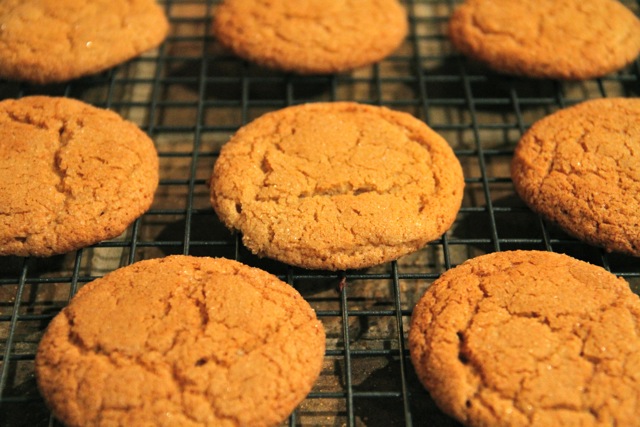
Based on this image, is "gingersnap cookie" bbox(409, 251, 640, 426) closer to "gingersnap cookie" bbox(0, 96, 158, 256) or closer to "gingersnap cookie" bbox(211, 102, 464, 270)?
"gingersnap cookie" bbox(211, 102, 464, 270)

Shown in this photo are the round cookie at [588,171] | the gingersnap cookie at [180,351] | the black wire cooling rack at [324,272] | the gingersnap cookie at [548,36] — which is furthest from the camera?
the gingersnap cookie at [548,36]

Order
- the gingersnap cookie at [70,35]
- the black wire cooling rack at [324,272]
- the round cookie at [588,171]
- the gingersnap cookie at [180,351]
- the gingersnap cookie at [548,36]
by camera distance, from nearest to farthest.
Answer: the gingersnap cookie at [180,351], the black wire cooling rack at [324,272], the round cookie at [588,171], the gingersnap cookie at [70,35], the gingersnap cookie at [548,36]

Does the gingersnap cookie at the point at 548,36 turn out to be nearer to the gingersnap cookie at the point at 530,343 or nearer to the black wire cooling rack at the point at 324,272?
the black wire cooling rack at the point at 324,272

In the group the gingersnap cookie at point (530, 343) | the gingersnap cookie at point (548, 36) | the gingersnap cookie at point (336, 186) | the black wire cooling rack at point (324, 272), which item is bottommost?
the black wire cooling rack at point (324, 272)

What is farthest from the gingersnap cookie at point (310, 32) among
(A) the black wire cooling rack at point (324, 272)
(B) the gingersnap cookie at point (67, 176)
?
(B) the gingersnap cookie at point (67, 176)

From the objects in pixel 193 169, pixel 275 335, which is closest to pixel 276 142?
pixel 193 169

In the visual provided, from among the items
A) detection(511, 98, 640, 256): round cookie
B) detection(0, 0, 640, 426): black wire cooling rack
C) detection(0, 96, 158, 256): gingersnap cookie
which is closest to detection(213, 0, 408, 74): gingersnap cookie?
detection(0, 0, 640, 426): black wire cooling rack

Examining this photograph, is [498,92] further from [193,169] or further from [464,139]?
[193,169]
